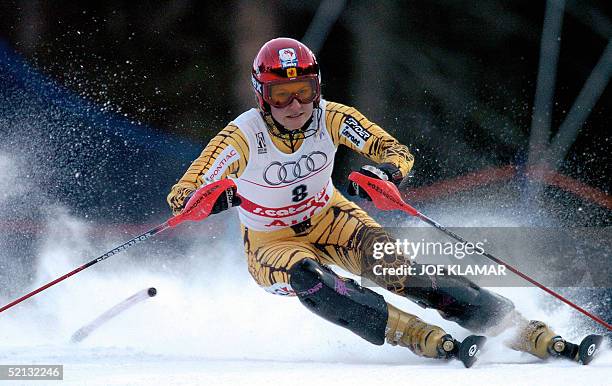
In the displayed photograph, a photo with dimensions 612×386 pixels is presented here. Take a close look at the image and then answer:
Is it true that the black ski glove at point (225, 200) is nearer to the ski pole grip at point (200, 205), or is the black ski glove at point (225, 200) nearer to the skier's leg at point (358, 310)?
the ski pole grip at point (200, 205)

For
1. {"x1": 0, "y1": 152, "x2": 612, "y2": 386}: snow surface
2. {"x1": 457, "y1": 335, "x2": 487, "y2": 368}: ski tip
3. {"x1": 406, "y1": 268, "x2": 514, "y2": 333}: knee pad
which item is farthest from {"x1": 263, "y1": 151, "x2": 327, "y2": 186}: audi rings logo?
{"x1": 457, "y1": 335, "x2": 487, "y2": 368}: ski tip

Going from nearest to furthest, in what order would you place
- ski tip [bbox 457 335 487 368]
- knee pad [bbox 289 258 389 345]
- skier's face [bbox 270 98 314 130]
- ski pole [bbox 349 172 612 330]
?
1. ski tip [bbox 457 335 487 368]
2. knee pad [bbox 289 258 389 345]
3. ski pole [bbox 349 172 612 330]
4. skier's face [bbox 270 98 314 130]

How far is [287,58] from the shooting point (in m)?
2.96

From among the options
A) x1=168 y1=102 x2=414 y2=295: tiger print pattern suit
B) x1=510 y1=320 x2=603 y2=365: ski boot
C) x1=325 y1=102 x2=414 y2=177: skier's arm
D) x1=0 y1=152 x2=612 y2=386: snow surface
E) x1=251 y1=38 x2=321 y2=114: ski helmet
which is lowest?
x1=0 y1=152 x2=612 y2=386: snow surface

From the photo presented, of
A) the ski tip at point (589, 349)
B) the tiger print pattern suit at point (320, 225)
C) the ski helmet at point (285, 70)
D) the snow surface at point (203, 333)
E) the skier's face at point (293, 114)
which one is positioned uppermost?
the ski helmet at point (285, 70)

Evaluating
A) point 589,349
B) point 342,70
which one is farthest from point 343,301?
point 342,70

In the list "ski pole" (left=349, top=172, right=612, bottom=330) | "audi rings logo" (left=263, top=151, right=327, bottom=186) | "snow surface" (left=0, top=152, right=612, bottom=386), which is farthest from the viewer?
Result: "audi rings logo" (left=263, top=151, right=327, bottom=186)

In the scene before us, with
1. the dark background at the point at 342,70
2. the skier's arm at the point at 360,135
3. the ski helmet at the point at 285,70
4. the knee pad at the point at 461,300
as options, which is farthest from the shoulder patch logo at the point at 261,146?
the dark background at the point at 342,70

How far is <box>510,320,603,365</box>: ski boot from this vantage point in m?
2.71

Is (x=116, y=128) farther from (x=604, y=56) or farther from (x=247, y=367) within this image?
(x=604, y=56)

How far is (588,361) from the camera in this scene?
2.71 metres

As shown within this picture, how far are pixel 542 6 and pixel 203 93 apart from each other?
1946 mm

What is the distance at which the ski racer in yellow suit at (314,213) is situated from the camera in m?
2.79

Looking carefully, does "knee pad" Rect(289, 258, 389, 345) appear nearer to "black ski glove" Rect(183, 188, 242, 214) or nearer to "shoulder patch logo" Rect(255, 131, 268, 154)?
"black ski glove" Rect(183, 188, 242, 214)
